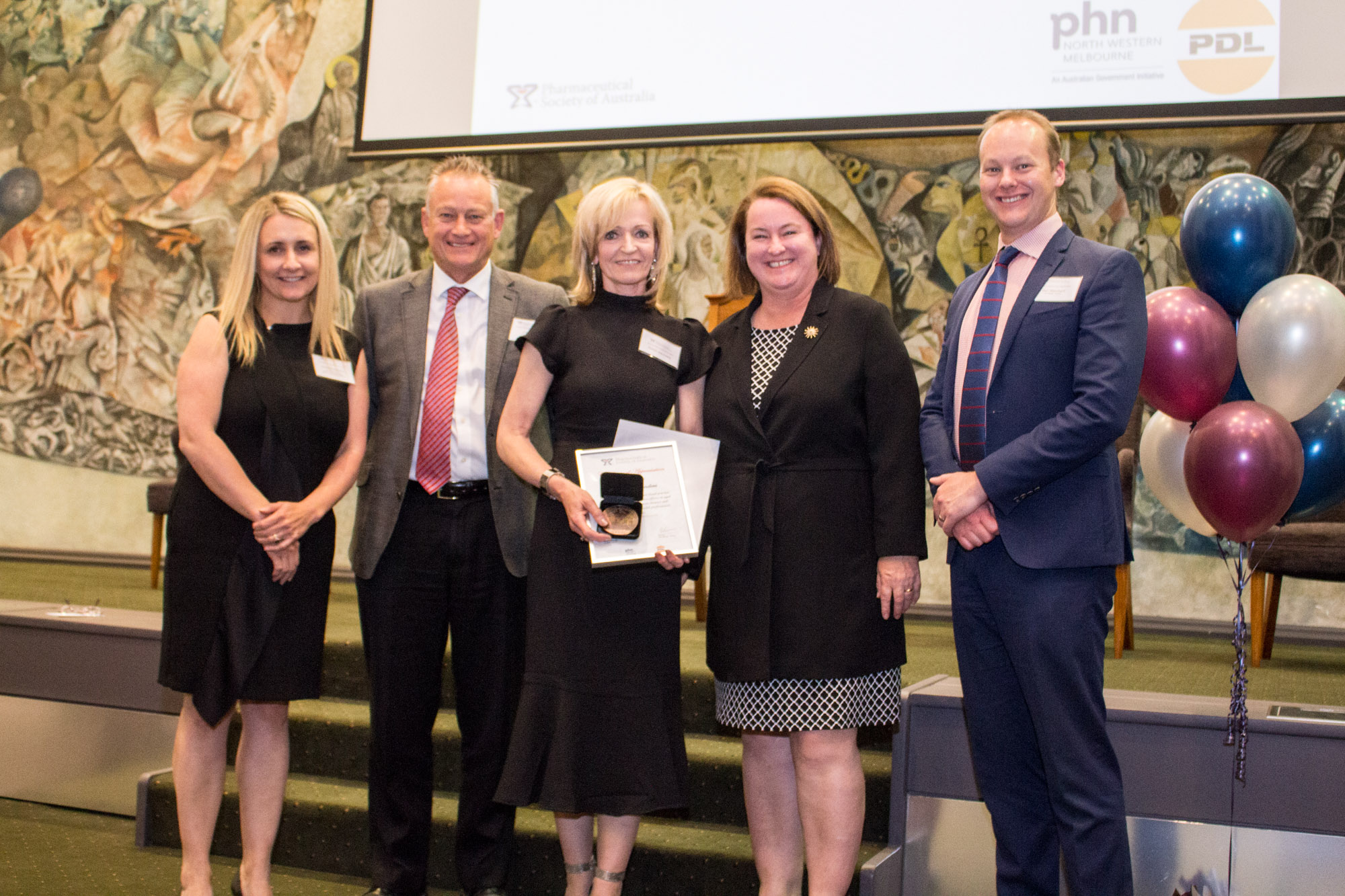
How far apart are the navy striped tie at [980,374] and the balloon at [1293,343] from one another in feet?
2.42

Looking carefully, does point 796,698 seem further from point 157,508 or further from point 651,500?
point 157,508

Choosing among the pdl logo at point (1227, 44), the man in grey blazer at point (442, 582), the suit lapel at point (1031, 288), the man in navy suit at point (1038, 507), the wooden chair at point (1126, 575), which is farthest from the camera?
the pdl logo at point (1227, 44)

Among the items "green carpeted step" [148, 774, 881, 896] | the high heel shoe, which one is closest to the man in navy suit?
"green carpeted step" [148, 774, 881, 896]

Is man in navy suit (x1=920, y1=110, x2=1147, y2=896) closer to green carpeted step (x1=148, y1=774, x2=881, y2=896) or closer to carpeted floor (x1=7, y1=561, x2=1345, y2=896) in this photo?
green carpeted step (x1=148, y1=774, x2=881, y2=896)

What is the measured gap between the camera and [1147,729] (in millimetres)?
2773

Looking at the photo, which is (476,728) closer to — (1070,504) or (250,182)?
(1070,504)

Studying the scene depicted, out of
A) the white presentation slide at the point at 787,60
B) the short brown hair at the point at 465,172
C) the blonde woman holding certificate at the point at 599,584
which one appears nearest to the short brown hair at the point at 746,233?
the blonde woman holding certificate at the point at 599,584

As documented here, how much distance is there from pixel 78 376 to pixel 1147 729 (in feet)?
23.4

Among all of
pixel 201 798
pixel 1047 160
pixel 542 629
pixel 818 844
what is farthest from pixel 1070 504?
pixel 201 798

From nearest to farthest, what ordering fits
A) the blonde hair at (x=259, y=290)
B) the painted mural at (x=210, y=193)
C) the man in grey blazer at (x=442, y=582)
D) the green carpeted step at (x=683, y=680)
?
the blonde hair at (x=259, y=290), the man in grey blazer at (x=442, y=582), the green carpeted step at (x=683, y=680), the painted mural at (x=210, y=193)

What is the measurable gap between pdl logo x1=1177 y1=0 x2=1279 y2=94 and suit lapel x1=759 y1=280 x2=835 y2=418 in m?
3.21

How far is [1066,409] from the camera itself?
7.29ft

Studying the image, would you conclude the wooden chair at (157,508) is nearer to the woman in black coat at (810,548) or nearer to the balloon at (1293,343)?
the woman in black coat at (810,548)

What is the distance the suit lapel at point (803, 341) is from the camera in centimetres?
245
